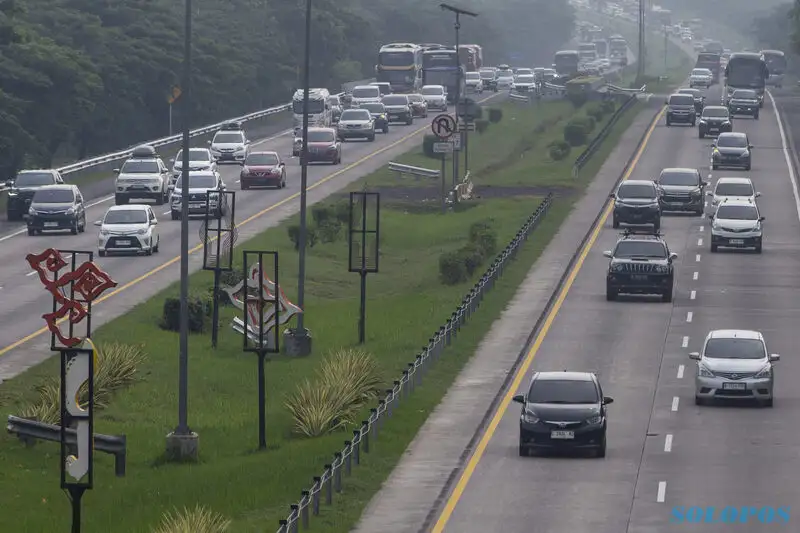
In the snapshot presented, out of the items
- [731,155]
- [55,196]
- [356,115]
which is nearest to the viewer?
[55,196]

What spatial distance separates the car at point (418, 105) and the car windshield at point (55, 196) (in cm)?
5432

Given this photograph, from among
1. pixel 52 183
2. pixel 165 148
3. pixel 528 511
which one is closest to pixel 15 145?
pixel 165 148

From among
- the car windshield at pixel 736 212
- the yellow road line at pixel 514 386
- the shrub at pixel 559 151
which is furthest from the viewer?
the shrub at pixel 559 151

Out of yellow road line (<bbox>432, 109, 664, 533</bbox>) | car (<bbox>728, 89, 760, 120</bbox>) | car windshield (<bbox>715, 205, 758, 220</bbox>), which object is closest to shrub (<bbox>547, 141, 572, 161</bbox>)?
yellow road line (<bbox>432, 109, 664, 533</bbox>)

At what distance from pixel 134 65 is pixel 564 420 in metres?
88.6

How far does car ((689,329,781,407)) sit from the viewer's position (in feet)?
138

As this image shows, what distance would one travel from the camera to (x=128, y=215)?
66.9 metres

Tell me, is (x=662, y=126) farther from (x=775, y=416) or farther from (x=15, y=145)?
(x=775, y=416)

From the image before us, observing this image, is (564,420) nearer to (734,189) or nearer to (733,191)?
(733,191)

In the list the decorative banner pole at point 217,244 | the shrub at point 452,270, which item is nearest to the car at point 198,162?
the decorative banner pole at point 217,244

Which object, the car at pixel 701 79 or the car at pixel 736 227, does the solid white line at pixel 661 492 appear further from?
the car at pixel 701 79

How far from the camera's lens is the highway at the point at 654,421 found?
32438 millimetres

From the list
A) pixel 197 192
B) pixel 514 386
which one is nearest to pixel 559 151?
pixel 197 192

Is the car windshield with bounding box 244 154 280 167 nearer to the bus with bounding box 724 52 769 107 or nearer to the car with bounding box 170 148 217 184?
the car with bounding box 170 148 217 184
